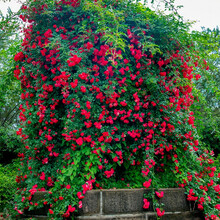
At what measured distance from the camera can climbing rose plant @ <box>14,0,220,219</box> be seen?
2549 mm

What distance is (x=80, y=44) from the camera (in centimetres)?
292

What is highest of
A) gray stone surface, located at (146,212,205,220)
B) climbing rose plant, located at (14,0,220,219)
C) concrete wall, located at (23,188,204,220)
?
climbing rose plant, located at (14,0,220,219)

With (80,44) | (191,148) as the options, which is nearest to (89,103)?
(80,44)

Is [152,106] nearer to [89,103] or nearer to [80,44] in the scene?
[89,103]

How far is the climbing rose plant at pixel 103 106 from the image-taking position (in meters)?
2.55

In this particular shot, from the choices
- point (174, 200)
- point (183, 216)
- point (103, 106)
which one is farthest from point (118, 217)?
point (103, 106)

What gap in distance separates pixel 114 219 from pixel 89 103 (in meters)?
1.35

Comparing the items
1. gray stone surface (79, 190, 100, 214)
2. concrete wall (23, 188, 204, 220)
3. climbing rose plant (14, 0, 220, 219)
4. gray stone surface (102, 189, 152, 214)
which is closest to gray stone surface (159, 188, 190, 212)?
concrete wall (23, 188, 204, 220)

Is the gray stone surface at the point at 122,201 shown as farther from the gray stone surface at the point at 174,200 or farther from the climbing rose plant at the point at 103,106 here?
the gray stone surface at the point at 174,200

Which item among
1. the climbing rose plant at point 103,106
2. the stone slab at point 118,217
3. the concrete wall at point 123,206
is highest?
the climbing rose plant at point 103,106

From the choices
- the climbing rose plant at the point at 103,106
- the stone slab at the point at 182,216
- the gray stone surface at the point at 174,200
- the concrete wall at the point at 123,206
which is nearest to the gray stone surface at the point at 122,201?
the concrete wall at the point at 123,206

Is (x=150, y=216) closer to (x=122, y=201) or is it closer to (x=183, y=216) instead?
(x=122, y=201)

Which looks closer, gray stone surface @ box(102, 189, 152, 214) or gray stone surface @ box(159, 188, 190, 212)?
gray stone surface @ box(102, 189, 152, 214)

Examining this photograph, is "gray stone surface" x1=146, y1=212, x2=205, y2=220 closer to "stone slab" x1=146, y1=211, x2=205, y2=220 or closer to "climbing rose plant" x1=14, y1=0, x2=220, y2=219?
"stone slab" x1=146, y1=211, x2=205, y2=220
